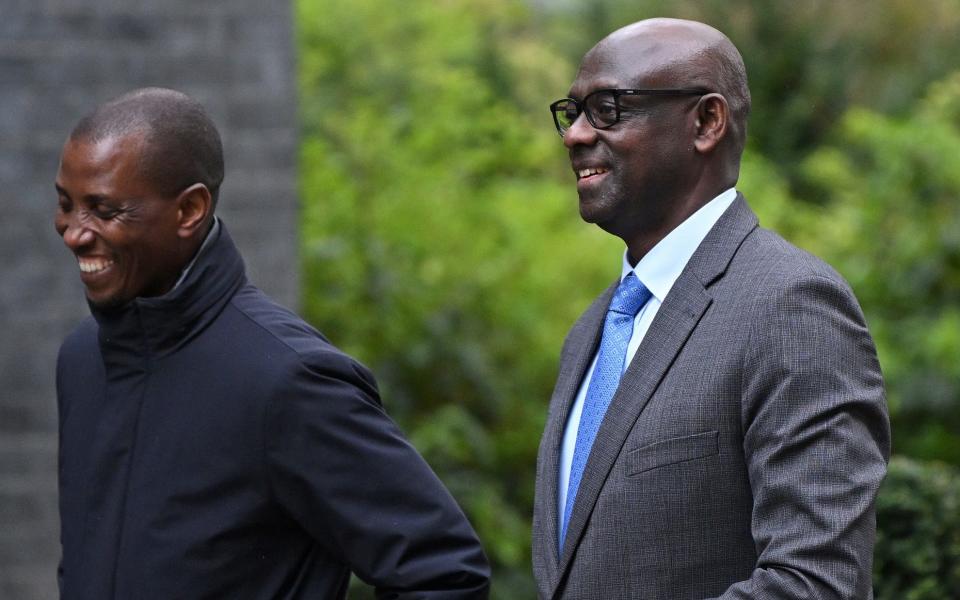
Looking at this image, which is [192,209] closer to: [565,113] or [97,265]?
[97,265]

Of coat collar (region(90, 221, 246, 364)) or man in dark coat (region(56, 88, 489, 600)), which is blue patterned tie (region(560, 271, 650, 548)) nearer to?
man in dark coat (region(56, 88, 489, 600))

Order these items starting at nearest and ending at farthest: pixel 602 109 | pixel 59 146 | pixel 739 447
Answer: pixel 739 447
pixel 602 109
pixel 59 146

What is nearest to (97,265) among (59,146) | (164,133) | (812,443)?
(164,133)

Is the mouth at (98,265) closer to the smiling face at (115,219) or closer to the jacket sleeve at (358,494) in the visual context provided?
the smiling face at (115,219)

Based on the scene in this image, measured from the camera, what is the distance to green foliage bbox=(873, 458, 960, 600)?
4281 mm

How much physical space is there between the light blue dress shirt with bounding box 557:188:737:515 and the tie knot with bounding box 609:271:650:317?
11mm

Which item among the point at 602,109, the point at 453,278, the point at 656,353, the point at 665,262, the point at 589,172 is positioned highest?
the point at 602,109

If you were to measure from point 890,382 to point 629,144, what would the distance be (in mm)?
5176

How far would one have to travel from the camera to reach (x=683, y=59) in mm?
2535

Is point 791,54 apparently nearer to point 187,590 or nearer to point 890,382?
point 890,382

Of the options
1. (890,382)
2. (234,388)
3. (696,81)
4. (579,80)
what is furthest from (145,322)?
(890,382)

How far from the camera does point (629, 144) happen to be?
253 centimetres

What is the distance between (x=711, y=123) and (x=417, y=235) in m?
5.20

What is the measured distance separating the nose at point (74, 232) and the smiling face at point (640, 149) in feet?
2.89
